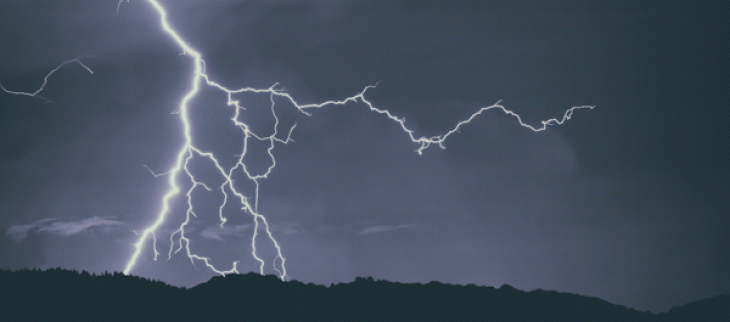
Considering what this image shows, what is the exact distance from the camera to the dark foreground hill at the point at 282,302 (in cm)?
888

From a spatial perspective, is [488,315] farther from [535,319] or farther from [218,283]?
[218,283]

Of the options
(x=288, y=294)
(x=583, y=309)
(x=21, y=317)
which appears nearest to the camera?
(x=21, y=317)

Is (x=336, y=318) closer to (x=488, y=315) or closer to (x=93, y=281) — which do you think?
(x=488, y=315)

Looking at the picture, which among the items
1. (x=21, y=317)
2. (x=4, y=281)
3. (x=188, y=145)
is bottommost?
(x=21, y=317)

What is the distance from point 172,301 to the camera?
31.1 feet

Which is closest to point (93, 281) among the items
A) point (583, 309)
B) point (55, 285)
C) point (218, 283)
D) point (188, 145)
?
point (55, 285)

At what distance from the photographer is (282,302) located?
9758 mm

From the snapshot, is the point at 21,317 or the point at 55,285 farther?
the point at 55,285

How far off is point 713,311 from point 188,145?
9.60 m

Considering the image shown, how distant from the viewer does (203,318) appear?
9078mm

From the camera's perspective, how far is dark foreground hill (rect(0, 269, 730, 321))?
8875mm

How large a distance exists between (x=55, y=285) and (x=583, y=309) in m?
8.37

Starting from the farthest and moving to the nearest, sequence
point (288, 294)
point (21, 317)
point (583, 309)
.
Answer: point (583, 309) → point (288, 294) → point (21, 317)

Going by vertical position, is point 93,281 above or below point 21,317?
above
